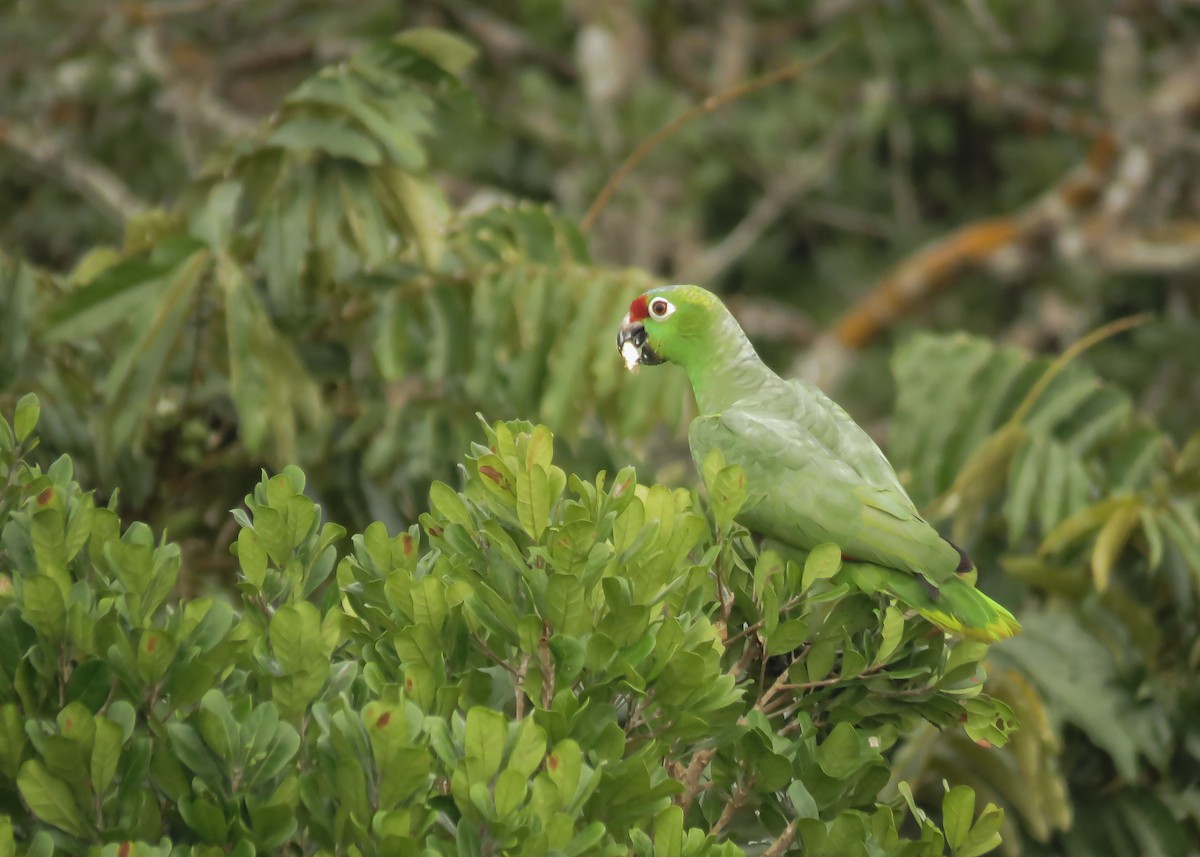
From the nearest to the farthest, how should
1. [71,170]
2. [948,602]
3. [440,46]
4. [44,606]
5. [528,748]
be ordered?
[528,748] < [44,606] < [948,602] < [440,46] < [71,170]

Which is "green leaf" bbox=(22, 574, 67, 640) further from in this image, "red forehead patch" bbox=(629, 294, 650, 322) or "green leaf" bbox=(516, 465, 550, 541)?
"red forehead patch" bbox=(629, 294, 650, 322)

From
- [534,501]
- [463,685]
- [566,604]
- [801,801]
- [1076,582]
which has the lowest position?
[1076,582]

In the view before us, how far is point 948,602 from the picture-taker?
103 inches

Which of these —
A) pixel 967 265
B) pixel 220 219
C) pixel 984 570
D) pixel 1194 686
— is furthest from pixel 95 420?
pixel 967 265

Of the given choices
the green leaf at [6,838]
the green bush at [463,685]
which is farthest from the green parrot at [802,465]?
the green leaf at [6,838]

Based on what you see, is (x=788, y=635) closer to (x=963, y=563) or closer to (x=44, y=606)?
(x=963, y=563)

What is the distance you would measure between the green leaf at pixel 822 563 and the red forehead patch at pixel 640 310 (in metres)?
1.03

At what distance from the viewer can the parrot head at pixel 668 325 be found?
3.17 meters

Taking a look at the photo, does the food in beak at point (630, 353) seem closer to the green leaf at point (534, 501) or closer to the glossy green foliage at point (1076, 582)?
the green leaf at point (534, 501)

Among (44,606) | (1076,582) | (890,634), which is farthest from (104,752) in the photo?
(1076,582)

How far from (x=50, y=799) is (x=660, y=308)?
170cm

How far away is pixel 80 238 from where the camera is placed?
7.68 metres

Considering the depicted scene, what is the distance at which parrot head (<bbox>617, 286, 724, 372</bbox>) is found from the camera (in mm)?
3168

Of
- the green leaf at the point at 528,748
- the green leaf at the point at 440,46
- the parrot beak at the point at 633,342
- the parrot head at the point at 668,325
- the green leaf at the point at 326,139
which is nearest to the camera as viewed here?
the green leaf at the point at 528,748
